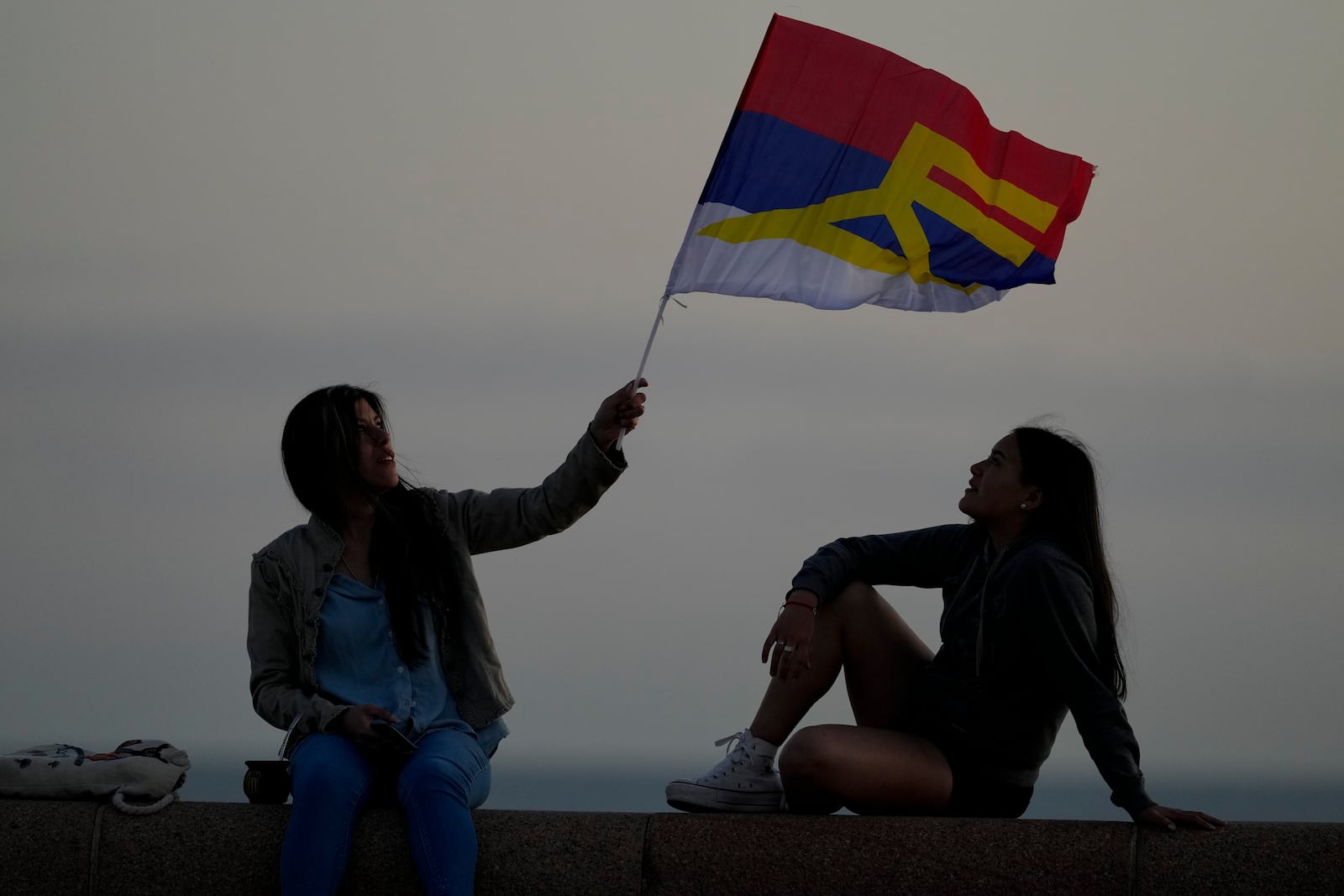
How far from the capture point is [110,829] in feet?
16.4

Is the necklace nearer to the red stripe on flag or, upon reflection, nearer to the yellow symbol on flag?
the yellow symbol on flag

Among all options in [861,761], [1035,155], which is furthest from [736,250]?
[861,761]

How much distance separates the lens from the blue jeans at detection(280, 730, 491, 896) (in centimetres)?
457

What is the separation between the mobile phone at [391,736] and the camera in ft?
15.5

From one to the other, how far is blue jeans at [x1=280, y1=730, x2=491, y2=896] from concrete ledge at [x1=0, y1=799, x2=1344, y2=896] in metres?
0.17

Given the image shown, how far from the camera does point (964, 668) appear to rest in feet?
16.4

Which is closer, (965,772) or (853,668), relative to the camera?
(965,772)

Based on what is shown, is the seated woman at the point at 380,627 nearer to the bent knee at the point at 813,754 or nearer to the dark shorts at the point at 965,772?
the bent knee at the point at 813,754

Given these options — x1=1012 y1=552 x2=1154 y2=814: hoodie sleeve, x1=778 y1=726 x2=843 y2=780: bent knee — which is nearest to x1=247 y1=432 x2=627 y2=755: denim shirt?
x1=778 y1=726 x2=843 y2=780: bent knee

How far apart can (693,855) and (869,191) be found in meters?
2.64

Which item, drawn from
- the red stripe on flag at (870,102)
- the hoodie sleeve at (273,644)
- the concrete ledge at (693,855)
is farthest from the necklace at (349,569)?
the red stripe on flag at (870,102)

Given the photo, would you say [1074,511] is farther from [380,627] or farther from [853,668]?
[380,627]

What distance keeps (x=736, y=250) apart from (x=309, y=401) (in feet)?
5.46

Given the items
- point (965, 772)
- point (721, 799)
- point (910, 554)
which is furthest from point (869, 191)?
point (721, 799)
